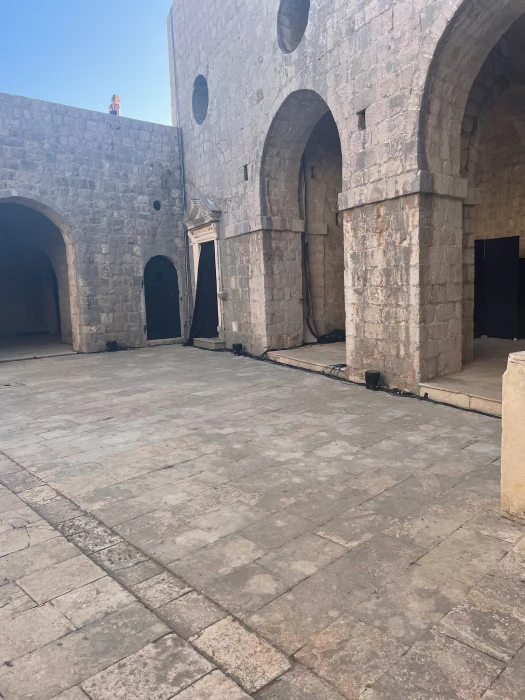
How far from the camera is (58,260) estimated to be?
13.0 meters

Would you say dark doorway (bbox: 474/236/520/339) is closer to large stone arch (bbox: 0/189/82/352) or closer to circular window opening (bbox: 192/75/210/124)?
circular window opening (bbox: 192/75/210/124)

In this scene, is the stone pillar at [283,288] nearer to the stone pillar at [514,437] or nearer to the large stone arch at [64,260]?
the large stone arch at [64,260]

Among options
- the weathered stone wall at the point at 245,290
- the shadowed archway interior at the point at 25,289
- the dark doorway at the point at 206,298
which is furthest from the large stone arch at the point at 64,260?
the weathered stone wall at the point at 245,290

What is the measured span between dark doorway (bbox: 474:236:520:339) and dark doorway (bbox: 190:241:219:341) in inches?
245

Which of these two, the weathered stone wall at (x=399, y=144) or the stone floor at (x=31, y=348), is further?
the stone floor at (x=31, y=348)

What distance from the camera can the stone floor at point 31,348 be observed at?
474 inches

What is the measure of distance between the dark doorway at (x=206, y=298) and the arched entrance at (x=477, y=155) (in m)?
6.22

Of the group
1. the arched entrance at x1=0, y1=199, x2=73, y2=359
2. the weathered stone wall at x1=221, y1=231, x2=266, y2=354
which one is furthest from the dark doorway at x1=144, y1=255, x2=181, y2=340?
the weathered stone wall at x1=221, y1=231, x2=266, y2=354

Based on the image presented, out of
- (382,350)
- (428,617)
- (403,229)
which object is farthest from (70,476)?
(403,229)

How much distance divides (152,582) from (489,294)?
10.4 meters

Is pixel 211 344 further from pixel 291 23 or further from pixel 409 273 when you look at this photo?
pixel 291 23

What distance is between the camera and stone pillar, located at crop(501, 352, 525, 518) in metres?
3.03

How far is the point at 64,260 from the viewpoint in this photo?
12.7m

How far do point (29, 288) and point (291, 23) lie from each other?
516 inches
